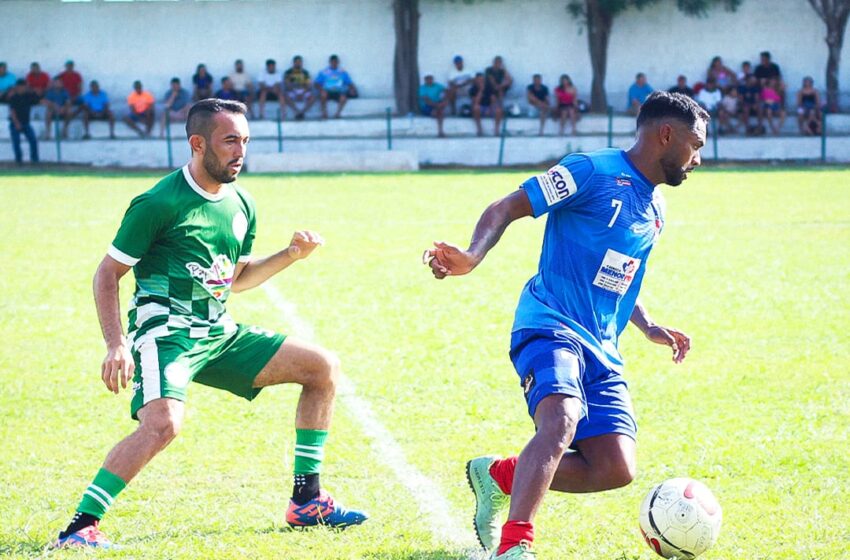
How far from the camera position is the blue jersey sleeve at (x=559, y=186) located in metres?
4.50

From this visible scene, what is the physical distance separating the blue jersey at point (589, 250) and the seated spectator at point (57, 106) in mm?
27980

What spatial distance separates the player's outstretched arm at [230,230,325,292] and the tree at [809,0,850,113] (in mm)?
30705

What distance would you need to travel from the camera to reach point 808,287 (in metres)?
11.2

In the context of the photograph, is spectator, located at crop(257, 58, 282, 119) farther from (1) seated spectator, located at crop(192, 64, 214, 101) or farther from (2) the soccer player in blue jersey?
(2) the soccer player in blue jersey

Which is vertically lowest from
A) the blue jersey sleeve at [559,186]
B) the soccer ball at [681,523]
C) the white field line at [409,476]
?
the white field line at [409,476]

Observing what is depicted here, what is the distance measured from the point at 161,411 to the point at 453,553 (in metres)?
1.35

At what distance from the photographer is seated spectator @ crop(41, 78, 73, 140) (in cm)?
3038

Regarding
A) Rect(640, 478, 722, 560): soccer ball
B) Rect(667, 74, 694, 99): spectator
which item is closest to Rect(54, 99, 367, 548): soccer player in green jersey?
Rect(640, 478, 722, 560): soccer ball

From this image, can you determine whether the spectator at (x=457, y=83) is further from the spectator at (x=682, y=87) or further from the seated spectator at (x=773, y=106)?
the seated spectator at (x=773, y=106)

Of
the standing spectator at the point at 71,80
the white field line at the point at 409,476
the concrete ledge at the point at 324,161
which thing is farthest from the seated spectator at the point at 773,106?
the white field line at the point at 409,476

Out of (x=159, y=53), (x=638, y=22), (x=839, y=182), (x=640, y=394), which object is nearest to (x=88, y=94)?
(x=159, y=53)

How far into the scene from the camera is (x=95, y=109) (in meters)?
30.8

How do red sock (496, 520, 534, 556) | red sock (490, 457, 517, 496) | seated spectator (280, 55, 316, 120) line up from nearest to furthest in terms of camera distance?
red sock (496, 520, 534, 556) < red sock (490, 457, 517, 496) < seated spectator (280, 55, 316, 120)

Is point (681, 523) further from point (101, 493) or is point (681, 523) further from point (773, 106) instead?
point (773, 106)
